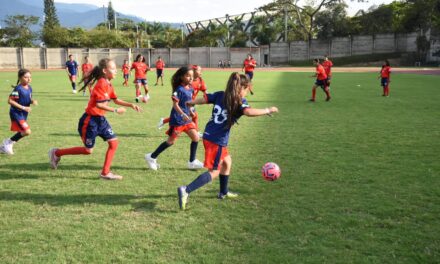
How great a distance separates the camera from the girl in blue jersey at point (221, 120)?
4.71 m

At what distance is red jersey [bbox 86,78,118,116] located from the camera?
5928 millimetres

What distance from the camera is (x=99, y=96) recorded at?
5918mm

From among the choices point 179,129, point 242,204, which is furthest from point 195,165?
point 242,204

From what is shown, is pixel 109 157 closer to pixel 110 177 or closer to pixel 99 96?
pixel 110 177

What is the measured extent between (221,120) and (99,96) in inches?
81.6

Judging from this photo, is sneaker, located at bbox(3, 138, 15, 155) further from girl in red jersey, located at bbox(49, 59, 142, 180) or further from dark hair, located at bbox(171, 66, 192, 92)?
dark hair, located at bbox(171, 66, 192, 92)

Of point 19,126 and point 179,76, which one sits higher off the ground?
point 179,76

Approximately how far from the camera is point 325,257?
3752 millimetres

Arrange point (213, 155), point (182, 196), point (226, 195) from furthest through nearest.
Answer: point (226, 195)
point (213, 155)
point (182, 196)

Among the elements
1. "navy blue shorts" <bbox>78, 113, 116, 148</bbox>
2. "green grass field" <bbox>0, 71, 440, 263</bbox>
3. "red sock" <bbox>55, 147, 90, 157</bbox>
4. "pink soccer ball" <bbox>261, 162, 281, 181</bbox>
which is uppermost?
"navy blue shorts" <bbox>78, 113, 116, 148</bbox>

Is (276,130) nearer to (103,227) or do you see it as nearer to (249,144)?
(249,144)

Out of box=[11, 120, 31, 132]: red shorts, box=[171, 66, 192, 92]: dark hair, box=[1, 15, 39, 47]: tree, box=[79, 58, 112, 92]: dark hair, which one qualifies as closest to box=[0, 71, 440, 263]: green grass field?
box=[11, 120, 31, 132]: red shorts

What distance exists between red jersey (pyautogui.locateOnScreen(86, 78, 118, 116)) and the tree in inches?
2751

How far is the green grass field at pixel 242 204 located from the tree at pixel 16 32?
216 ft
